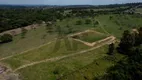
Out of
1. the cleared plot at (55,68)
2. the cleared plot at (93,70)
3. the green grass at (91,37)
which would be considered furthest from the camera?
the green grass at (91,37)

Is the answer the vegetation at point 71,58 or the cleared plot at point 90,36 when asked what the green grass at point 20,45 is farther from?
the cleared plot at point 90,36

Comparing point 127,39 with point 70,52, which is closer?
point 70,52

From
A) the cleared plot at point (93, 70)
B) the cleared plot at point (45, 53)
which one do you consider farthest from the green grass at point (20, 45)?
the cleared plot at point (93, 70)

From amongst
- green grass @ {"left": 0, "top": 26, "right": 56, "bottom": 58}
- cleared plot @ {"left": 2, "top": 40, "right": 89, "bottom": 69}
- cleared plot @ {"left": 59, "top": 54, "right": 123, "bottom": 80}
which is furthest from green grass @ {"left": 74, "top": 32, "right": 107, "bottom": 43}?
cleared plot @ {"left": 59, "top": 54, "right": 123, "bottom": 80}

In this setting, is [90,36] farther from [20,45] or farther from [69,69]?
[69,69]

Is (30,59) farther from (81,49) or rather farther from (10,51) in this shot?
(81,49)

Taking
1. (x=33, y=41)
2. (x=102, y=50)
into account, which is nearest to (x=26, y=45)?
(x=33, y=41)

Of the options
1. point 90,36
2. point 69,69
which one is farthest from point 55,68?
point 90,36

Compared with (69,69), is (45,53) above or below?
above
